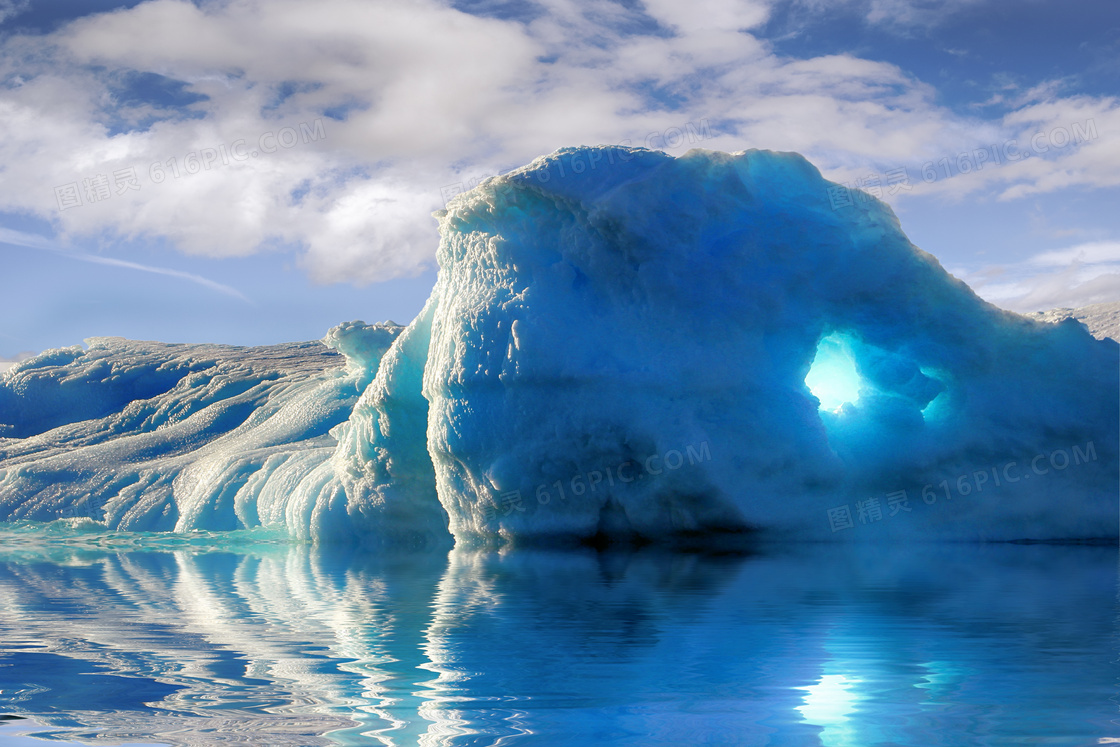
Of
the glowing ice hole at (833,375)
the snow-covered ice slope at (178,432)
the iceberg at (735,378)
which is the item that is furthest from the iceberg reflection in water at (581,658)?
the snow-covered ice slope at (178,432)

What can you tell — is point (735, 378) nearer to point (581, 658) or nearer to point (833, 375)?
point (833, 375)

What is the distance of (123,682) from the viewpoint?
3.77 metres

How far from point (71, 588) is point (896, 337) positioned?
28.7ft

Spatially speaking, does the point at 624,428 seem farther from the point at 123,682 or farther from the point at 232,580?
the point at 123,682

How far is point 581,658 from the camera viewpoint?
167 inches

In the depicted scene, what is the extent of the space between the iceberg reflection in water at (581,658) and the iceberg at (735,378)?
257cm

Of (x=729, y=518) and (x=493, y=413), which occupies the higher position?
(x=493, y=413)

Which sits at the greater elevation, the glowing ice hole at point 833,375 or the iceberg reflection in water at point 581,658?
the glowing ice hole at point 833,375

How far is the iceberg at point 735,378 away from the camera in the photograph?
34.5ft

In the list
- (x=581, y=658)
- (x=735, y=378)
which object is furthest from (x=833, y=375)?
(x=581, y=658)

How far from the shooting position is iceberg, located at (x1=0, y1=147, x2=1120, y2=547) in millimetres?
10516

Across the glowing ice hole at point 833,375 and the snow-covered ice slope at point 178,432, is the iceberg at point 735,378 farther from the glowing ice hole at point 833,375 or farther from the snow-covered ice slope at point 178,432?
the snow-covered ice slope at point 178,432

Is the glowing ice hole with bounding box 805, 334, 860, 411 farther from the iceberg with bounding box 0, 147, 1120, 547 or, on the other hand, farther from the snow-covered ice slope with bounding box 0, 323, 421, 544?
the snow-covered ice slope with bounding box 0, 323, 421, 544

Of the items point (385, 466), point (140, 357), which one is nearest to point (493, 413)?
point (385, 466)
